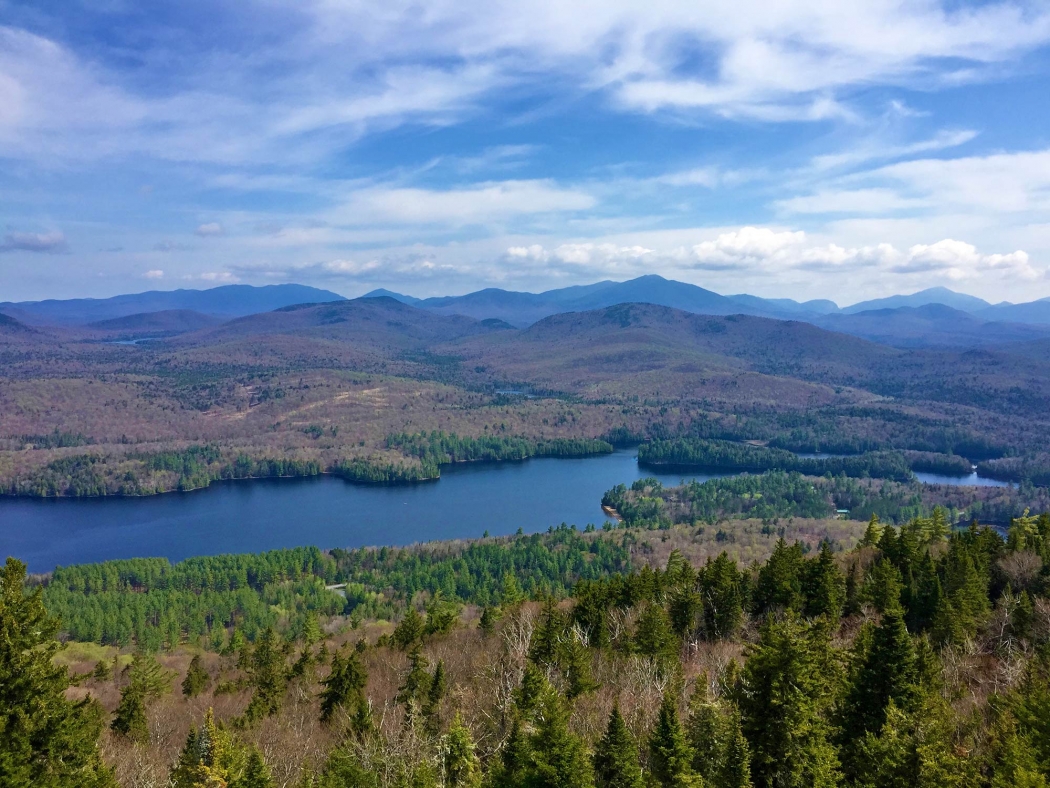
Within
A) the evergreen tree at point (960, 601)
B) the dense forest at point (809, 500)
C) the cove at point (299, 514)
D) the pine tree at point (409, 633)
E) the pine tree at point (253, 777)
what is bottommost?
the cove at point (299, 514)

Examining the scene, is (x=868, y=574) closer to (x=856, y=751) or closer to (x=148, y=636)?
(x=856, y=751)

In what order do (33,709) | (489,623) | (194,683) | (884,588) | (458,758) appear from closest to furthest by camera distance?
(33,709) < (458,758) < (884,588) < (194,683) < (489,623)

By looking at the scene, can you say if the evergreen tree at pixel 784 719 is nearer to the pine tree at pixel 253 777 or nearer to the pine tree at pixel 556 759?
the pine tree at pixel 556 759

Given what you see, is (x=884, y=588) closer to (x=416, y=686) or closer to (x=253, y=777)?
(x=416, y=686)

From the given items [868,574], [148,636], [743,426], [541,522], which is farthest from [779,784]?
[743,426]

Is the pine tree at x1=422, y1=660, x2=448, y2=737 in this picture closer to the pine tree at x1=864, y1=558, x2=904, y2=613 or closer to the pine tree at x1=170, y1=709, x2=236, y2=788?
the pine tree at x1=170, y1=709, x2=236, y2=788

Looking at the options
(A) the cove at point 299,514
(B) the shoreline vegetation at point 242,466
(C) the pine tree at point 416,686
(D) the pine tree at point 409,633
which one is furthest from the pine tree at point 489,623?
(B) the shoreline vegetation at point 242,466

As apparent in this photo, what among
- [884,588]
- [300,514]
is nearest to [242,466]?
[300,514]
